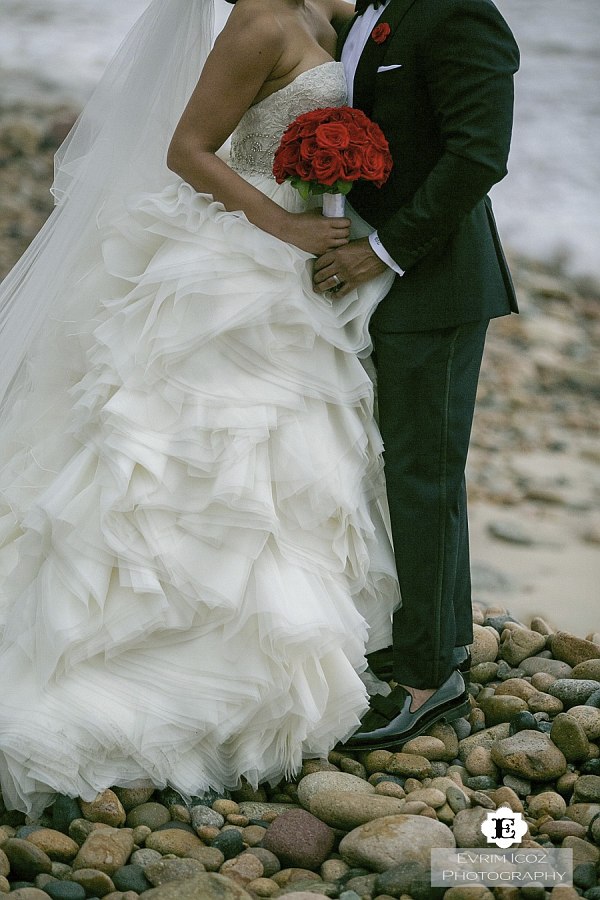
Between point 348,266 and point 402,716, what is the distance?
1.15 metres

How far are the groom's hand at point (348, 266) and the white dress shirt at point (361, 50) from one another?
0.02m

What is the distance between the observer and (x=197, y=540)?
229 centimetres

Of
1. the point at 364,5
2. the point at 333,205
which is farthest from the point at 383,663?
the point at 364,5

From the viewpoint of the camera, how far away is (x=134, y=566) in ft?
7.38

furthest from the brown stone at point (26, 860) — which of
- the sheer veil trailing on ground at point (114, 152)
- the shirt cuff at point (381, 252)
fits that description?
the shirt cuff at point (381, 252)

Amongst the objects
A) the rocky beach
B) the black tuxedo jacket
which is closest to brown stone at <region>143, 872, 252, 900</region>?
the rocky beach

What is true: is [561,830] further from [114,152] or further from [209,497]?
[114,152]

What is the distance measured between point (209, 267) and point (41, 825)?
1.33 metres

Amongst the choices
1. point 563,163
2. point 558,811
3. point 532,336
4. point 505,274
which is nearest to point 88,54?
point 563,163

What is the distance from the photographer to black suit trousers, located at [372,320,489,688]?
96.3 inches

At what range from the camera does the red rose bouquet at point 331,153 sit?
2205 millimetres

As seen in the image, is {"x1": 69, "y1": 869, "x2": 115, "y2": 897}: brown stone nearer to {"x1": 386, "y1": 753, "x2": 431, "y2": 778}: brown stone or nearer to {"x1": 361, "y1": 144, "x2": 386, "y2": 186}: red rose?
{"x1": 386, "y1": 753, "x2": 431, "y2": 778}: brown stone

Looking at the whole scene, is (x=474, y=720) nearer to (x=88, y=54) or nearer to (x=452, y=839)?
(x=452, y=839)

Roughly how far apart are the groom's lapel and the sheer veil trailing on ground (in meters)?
0.50
